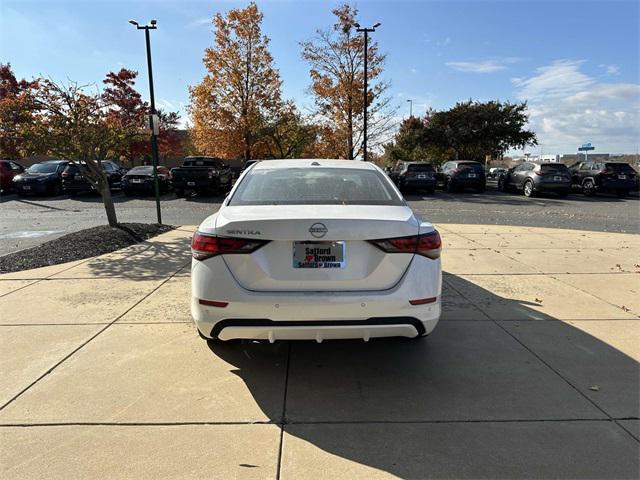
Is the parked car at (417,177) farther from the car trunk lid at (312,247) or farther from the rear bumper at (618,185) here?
the car trunk lid at (312,247)

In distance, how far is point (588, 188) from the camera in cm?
2245

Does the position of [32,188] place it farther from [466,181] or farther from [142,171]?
[466,181]

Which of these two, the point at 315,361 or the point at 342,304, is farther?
the point at 315,361

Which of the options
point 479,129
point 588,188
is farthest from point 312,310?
point 479,129

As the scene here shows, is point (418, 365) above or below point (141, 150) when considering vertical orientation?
below

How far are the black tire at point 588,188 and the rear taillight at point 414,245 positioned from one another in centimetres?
2251

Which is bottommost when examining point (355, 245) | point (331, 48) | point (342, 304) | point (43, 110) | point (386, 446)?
point (386, 446)

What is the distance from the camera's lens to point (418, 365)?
3816mm

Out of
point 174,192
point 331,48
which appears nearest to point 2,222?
point 174,192

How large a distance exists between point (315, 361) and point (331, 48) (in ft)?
80.2

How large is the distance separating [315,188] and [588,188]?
2274 centimetres

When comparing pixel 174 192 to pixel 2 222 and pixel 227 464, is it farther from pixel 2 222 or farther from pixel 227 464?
pixel 227 464

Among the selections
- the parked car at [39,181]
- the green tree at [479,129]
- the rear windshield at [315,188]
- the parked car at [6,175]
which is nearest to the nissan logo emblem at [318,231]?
the rear windshield at [315,188]

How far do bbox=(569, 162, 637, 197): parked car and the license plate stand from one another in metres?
23.0
